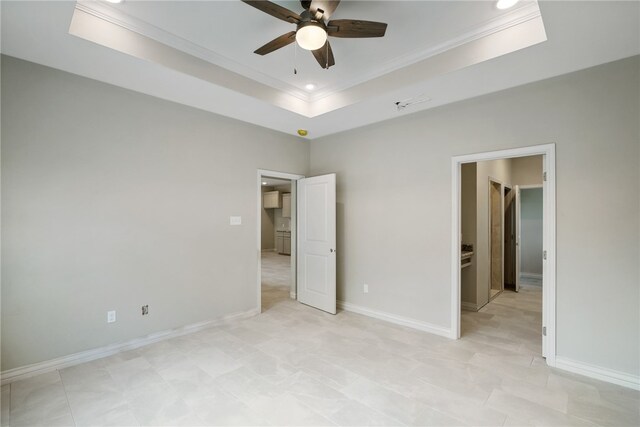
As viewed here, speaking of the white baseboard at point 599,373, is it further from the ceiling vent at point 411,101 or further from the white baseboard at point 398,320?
the ceiling vent at point 411,101

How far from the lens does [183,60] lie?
276 centimetres

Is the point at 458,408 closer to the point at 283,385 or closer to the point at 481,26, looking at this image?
the point at 283,385

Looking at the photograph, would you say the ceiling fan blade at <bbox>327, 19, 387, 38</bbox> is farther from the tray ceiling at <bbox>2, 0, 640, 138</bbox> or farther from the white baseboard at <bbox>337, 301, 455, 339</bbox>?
the white baseboard at <bbox>337, 301, 455, 339</bbox>

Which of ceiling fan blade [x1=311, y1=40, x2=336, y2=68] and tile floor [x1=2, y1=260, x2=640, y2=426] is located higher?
ceiling fan blade [x1=311, y1=40, x2=336, y2=68]

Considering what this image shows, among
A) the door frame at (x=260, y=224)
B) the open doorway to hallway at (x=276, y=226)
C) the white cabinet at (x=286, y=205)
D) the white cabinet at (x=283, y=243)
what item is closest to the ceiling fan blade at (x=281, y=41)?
the door frame at (x=260, y=224)

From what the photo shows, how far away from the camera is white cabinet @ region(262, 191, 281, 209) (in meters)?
11.3

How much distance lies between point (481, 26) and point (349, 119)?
1.85m

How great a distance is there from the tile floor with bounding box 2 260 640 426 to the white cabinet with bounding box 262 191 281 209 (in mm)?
7969

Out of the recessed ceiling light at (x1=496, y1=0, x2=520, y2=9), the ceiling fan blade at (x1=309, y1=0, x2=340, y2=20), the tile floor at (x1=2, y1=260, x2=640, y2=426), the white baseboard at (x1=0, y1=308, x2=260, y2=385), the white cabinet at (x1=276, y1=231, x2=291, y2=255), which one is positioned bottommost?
the tile floor at (x1=2, y1=260, x2=640, y2=426)

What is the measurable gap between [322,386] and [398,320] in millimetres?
1805

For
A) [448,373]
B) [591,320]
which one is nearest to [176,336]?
[448,373]

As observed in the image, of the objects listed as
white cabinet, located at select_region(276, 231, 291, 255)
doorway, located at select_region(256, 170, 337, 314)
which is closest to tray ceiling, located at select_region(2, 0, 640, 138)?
doorway, located at select_region(256, 170, 337, 314)

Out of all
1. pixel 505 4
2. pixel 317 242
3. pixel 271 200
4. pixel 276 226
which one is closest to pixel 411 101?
pixel 505 4

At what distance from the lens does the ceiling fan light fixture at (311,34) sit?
79.7 inches
